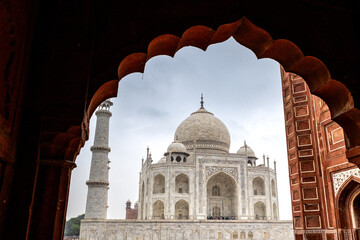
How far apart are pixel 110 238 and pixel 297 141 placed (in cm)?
1603

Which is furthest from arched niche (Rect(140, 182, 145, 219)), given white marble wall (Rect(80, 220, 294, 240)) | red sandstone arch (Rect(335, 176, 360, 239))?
red sandstone arch (Rect(335, 176, 360, 239))

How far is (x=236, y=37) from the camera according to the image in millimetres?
3473

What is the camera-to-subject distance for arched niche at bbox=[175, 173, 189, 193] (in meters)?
27.0

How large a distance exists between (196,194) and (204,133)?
298 inches

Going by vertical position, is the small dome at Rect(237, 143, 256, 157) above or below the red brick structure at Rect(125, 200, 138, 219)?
above

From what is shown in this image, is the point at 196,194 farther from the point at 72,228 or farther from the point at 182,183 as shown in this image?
the point at 72,228

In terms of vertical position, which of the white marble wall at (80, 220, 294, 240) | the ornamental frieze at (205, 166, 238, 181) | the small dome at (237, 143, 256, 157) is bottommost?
the white marble wall at (80, 220, 294, 240)

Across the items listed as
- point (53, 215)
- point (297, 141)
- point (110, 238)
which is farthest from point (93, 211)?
point (53, 215)

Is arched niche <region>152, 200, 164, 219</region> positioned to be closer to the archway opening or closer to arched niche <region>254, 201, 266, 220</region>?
arched niche <region>254, 201, 266, 220</region>

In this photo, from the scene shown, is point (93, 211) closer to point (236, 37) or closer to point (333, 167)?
point (333, 167)

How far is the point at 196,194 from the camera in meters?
25.2

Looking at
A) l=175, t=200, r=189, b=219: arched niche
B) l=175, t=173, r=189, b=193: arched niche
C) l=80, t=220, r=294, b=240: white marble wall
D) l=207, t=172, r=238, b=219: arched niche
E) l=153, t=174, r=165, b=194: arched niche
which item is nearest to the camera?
l=80, t=220, r=294, b=240: white marble wall

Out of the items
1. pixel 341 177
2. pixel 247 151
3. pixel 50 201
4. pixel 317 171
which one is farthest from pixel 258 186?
pixel 50 201

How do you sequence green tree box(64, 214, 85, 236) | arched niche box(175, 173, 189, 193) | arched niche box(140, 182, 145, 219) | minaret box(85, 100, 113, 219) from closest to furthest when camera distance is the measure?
minaret box(85, 100, 113, 219) → arched niche box(175, 173, 189, 193) → arched niche box(140, 182, 145, 219) → green tree box(64, 214, 85, 236)
